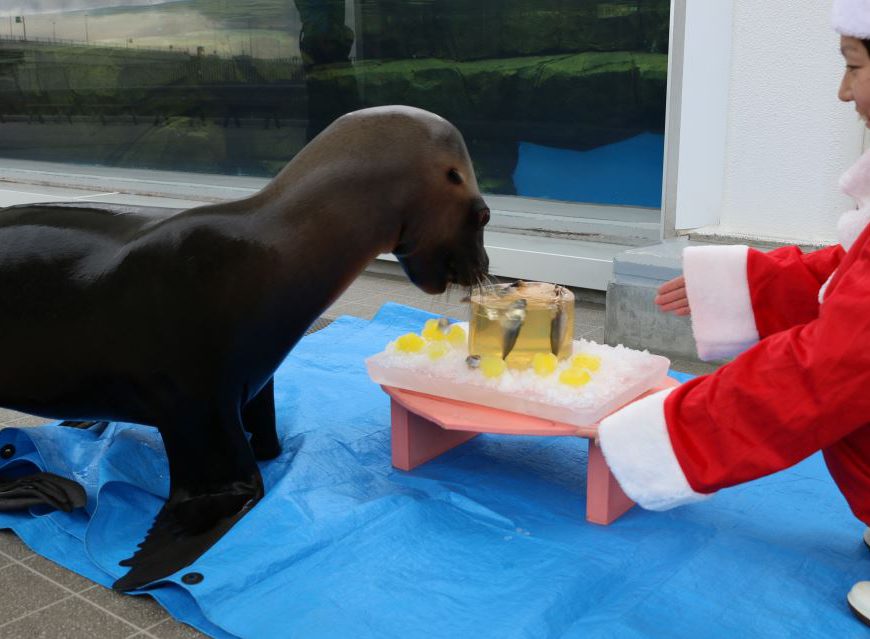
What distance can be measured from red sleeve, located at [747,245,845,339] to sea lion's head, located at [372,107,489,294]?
0.67m

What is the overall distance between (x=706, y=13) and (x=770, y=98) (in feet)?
1.45

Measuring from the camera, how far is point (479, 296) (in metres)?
2.45

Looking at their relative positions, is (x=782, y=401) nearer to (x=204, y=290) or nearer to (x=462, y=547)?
(x=462, y=547)

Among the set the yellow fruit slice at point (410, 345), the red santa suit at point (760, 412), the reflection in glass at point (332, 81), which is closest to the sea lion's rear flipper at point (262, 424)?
the yellow fruit slice at point (410, 345)

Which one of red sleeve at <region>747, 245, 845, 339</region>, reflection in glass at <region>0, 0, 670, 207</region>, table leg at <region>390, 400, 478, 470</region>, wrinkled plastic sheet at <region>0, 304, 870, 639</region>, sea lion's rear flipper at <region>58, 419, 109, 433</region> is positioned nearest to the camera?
wrinkled plastic sheet at <region>0, 304, 870, 639</region>

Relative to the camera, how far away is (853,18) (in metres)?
1.53

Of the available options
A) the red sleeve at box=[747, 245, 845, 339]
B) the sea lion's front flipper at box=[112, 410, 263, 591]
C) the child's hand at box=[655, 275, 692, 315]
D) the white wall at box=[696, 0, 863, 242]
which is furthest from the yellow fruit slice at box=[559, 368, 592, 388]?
the white wall at box=[696, 0, 863, 242]

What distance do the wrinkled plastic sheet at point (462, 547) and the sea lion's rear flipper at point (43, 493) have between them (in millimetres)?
32

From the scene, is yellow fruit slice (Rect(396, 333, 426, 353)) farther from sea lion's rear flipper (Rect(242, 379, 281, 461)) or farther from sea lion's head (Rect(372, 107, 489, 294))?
sea lion's rear flipper (Rect(242, 379, 281, 461))

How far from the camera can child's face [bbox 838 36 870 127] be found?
1563 mm

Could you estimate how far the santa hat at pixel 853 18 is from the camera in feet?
4.97

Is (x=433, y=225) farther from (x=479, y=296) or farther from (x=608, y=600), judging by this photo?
(x=608, y=600)

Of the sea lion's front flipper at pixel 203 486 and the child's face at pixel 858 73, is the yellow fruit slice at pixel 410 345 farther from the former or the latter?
the child's face at pixel 858 73

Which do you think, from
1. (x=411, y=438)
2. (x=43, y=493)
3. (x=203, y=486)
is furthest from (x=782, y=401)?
(x=43, y=493)
